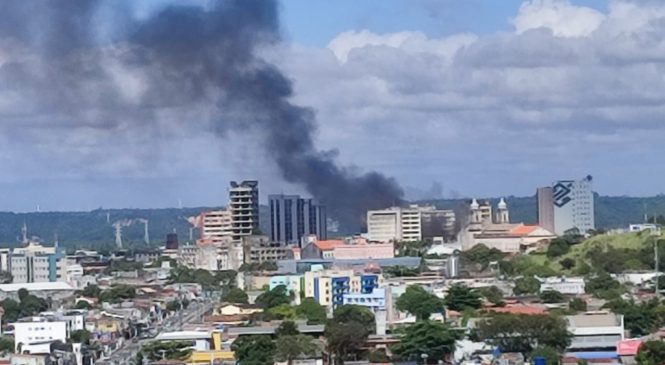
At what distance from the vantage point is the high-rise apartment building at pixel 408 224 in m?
62.2

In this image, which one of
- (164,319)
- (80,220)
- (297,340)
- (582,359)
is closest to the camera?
(582,359)

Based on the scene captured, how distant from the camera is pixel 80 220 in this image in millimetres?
136000

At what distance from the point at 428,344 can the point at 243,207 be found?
38863 mm

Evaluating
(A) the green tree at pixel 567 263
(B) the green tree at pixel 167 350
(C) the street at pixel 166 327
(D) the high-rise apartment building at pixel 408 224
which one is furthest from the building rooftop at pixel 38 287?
(B) the green tree at pixel 167 350

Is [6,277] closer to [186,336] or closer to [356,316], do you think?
[186,336]

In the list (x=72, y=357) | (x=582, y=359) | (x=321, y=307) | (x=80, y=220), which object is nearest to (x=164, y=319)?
(x=321, y=307)

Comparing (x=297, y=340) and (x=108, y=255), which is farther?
(x=108, y=255)

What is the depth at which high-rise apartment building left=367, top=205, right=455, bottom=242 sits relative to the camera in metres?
62.2

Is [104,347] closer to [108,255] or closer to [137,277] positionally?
[137,277]

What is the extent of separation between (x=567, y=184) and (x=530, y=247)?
45.9ft

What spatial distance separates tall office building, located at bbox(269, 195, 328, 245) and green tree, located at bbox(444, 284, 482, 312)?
107 feet

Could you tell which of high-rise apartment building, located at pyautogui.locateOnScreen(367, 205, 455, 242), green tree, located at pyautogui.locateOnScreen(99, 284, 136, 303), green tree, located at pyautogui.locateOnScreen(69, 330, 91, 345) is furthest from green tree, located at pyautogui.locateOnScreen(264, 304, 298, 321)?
high-rise apartment building, located at pyautogui.locateOnScreen(367, 205, 455, 242)

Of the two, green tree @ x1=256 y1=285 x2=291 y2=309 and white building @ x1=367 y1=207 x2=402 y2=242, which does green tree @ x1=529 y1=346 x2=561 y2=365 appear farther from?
white building @ x1=367 y1=207 x2=402 y2=242

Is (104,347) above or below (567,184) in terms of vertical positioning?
below
